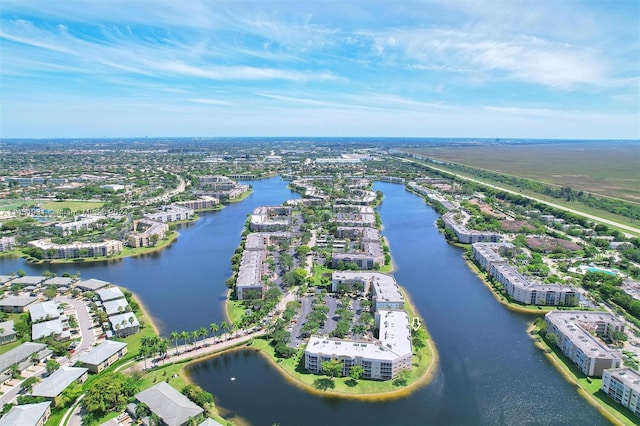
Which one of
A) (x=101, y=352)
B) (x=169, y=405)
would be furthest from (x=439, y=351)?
(x=101, y=352)

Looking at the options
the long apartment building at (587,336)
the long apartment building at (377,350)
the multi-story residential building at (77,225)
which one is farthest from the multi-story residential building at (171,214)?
the long apartment building at (587,336)

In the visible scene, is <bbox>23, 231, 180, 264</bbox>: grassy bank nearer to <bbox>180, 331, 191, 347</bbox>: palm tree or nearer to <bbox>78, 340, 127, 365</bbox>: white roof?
<bbox>78, 340, 127, 365</bbox>: white roof

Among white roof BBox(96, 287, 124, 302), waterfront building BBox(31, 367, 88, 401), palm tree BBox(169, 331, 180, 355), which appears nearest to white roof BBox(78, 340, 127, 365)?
waterfront building BBox(31, 367, 88, 401)

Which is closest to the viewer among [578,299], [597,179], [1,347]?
[1,347]

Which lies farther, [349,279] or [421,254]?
[421,254]

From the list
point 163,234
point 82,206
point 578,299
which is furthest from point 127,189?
point 578,299

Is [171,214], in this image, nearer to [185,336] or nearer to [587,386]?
[185,336]

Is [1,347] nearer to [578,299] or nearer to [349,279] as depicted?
[349,279]

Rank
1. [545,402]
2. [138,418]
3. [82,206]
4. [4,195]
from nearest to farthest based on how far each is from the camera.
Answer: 1. [138,418]
2. [545,402]
3. [82,206]
4. [4,195]
